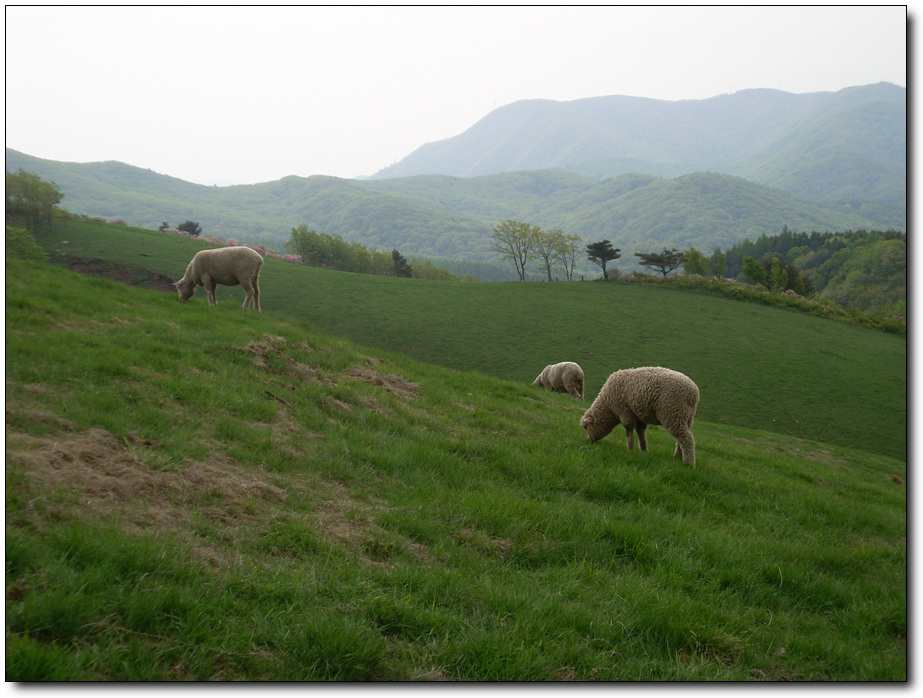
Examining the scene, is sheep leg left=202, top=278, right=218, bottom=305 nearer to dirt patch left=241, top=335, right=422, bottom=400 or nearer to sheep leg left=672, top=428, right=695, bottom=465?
dirt patch left=241, top=335, right=422, bottom=400

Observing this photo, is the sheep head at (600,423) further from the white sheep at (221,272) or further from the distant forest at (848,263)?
the distant forest at (848,263)

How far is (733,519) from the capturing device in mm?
6848

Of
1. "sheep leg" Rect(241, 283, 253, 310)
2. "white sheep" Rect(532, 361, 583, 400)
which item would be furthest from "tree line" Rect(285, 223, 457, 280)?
"sheep leg" Rect(241, 283, 253, 310)

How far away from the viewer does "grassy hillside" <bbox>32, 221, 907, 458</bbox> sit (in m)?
25.5

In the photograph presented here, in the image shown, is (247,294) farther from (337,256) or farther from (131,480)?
(337,256)

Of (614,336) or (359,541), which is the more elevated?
(359,541)

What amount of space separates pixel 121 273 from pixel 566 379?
24.9 meters

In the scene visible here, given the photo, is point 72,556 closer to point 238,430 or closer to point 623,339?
point 238,430

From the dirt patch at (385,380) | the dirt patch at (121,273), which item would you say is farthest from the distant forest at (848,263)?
the dirt patch at (121,273)

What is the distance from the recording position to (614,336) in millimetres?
32781

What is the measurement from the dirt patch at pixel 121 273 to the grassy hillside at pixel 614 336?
636mm

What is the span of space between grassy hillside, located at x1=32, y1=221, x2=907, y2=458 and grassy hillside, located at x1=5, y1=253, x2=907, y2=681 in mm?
18177

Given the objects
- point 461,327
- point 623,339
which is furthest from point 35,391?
point 623,339

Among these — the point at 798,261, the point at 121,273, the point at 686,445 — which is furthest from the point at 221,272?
the point at 798,261
